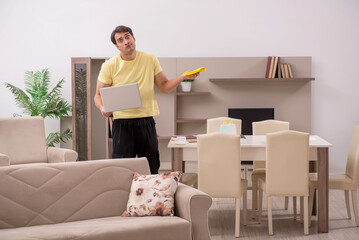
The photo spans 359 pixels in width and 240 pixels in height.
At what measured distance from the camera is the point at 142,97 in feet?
13.7

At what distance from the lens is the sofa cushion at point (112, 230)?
290cm

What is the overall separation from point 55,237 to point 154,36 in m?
4.68

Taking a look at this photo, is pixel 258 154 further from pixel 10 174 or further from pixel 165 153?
pixel 165 153

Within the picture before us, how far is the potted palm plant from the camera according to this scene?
6816 mm

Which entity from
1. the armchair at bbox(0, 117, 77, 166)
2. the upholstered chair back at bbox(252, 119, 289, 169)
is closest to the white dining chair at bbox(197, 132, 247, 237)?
the upholstered chair back at bbox(252, 119, 289, 169)

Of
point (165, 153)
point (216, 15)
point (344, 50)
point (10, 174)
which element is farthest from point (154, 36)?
point (10, 174)

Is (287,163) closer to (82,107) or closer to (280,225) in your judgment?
(280,225)

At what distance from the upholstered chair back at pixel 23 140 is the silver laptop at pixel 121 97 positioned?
180cm

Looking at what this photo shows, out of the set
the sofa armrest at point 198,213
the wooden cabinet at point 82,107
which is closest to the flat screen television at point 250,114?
the wooden cabinet at point 82,107

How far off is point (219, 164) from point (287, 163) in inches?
22.6

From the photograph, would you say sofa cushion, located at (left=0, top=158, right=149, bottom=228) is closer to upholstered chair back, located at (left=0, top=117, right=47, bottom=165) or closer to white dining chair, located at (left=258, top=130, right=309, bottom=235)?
white dining chair, located at (left=258, top=130, right=309, bottom=235)

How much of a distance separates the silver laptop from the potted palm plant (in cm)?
310

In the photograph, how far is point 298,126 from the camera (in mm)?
6879

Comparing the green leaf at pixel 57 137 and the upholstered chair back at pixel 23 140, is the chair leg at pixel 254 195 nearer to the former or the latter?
the upholstered chair back at pixel 23 140
